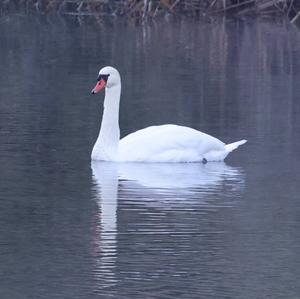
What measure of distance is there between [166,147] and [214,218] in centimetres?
273

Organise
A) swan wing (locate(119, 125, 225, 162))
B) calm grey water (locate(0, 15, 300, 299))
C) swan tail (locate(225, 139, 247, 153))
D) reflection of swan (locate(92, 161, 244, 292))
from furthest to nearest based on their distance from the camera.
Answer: swan tail (locate(225, 139, 247, 153)) → swan wing (locate(119, 125, 225, 162)) → reflection of swan (locate(92, 161, 244, 292)) → calm grey water (locate(0, 15, 300, 299))

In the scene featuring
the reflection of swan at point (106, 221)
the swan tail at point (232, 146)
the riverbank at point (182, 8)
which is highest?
the riverbank at point (182, 8)

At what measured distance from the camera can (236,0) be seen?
31.9 metres

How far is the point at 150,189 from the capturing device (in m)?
11.2

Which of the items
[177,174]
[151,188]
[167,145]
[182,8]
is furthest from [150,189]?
[182,8]

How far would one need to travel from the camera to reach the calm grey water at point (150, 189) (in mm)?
8234

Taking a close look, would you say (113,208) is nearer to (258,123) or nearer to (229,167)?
(229,167)

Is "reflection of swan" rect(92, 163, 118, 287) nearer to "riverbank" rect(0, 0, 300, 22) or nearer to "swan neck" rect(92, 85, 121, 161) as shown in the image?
"swan neck" rect(92, 85, 121, 161)

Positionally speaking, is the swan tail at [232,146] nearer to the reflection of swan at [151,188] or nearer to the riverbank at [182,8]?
the reflection of swan at [151,188]

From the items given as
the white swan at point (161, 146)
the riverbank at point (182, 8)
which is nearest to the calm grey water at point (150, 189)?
the white swan at point (161, 146)

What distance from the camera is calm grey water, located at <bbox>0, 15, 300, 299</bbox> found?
8.23 metres

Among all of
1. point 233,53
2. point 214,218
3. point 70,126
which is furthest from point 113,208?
point 233,53

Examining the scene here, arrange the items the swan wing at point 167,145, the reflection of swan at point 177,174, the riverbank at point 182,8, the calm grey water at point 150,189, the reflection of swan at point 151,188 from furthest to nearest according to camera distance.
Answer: the riverbank at point 182,8, the swan wing at point 167,145, the reflection of swan at point 177,174, the reflection of swan at point 151,188, the calm grey water at point 150,189

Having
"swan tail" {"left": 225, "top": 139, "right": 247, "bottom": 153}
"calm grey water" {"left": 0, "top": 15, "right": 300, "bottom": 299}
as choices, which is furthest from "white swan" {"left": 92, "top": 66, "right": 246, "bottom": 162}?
"calm grey water" {"left": 0, "top": 15, "right": 300, "bottom": 299}
